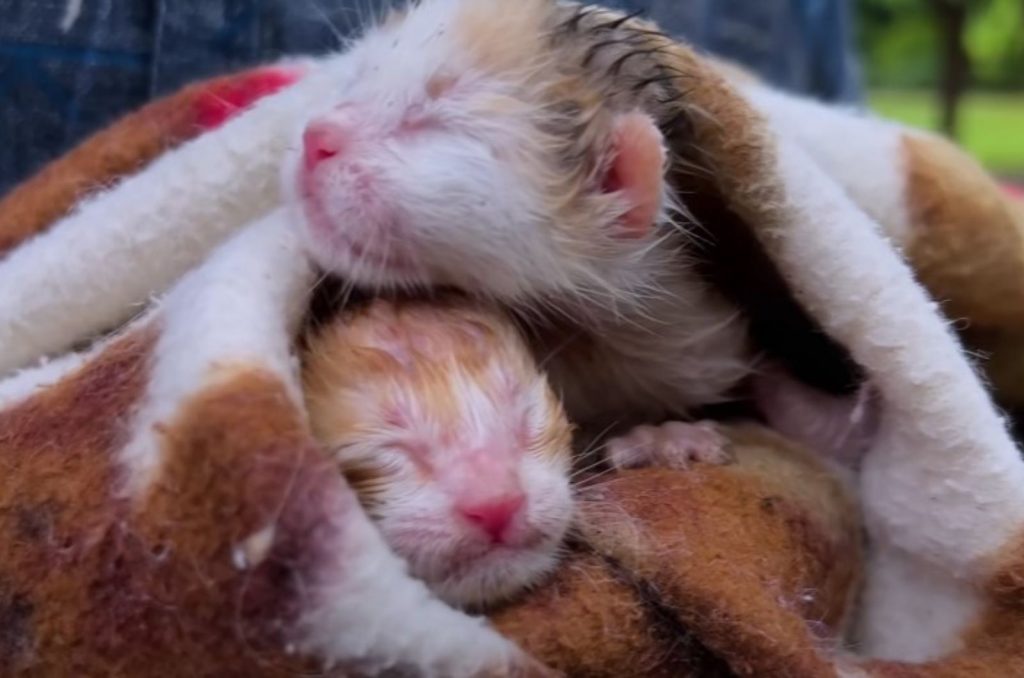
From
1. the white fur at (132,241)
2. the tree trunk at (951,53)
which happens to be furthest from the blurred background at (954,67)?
the white fur at (132,241)

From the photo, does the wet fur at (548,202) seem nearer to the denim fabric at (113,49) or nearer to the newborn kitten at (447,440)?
the newborn kitten at (447,440)

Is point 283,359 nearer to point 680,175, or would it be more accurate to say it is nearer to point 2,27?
point 680,175

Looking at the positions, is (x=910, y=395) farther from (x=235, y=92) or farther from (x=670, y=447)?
(x=235, y=92)

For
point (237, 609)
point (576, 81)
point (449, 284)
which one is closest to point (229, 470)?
point (237, 609)

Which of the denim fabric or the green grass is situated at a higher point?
the denim fabric

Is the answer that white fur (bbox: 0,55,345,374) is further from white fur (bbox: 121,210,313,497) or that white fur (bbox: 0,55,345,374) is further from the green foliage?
the green foliage

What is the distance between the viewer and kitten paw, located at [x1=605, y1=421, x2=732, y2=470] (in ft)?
2.37

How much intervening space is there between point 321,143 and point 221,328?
0.19 metres

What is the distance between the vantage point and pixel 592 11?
2.61 feet

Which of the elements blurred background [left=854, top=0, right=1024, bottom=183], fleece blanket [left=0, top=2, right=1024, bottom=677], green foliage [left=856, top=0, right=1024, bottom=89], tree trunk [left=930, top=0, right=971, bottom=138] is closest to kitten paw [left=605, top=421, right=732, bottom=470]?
fleece blanket [left=0, top=2, right=1024, bottom=677]

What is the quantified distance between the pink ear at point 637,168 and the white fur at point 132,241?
21cm

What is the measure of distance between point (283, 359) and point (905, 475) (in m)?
0.37

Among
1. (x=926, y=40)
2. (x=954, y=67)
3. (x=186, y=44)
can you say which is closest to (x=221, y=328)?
(x=186, y=44)

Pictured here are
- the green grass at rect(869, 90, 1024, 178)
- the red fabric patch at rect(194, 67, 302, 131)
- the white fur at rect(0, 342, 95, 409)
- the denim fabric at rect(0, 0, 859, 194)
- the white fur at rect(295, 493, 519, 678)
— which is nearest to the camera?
the white fur at rect(295, 493, 519, 678)
